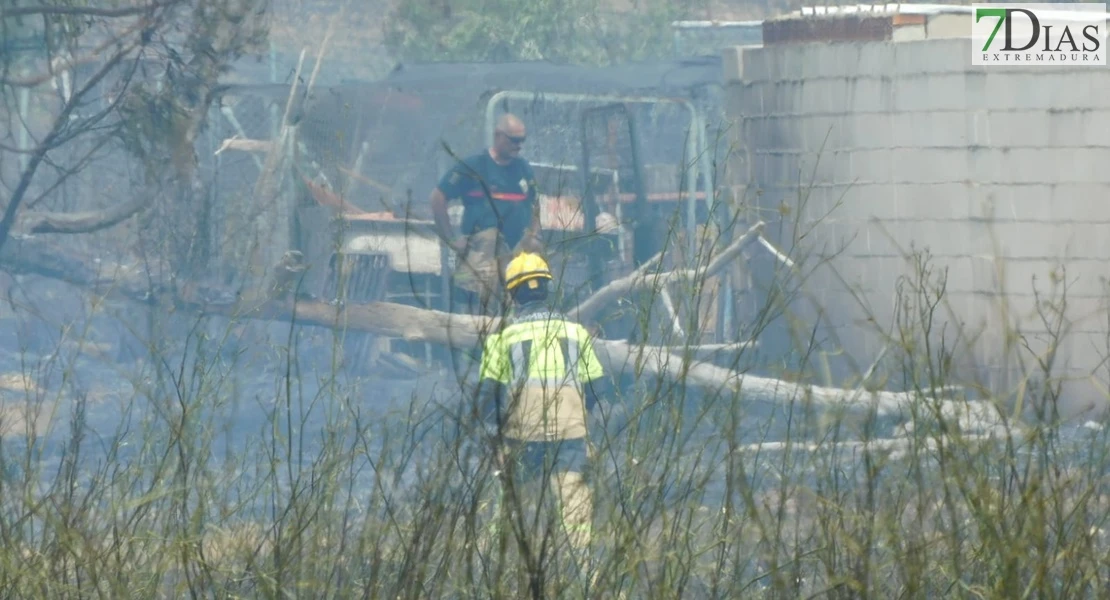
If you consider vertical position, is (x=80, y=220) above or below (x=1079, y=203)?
below

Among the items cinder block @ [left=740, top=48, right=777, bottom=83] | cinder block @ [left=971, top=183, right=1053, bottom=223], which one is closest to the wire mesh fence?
cinder block @ [left=740, top=48, right=777, bottom=83]

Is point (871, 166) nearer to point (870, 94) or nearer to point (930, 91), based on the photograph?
point (870, 94)

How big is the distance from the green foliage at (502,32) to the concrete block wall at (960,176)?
696 cm

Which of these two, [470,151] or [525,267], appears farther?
[470,151]

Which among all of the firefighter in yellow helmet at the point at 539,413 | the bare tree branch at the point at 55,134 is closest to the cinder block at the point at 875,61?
the bare tree branch at the point at 55,134

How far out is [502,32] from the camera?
50.4 feet

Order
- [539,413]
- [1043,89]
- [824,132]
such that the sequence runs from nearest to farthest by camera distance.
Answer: [539,413] → [1043,89] → [824,132]

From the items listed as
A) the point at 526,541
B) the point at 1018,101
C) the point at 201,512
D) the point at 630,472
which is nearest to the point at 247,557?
the point at 201,512

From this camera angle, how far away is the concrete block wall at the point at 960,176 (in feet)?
26.3

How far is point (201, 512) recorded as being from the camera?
2.27 m

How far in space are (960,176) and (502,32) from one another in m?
8.04

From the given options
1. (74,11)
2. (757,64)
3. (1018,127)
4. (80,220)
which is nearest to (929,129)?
(1018,127)

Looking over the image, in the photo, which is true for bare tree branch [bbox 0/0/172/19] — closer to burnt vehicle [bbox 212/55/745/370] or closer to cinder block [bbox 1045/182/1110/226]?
burnt vehicle [bbox 212/55/745/370]

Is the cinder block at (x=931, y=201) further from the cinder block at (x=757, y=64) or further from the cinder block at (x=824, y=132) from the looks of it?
the cinder block at (x=757, y=64)
